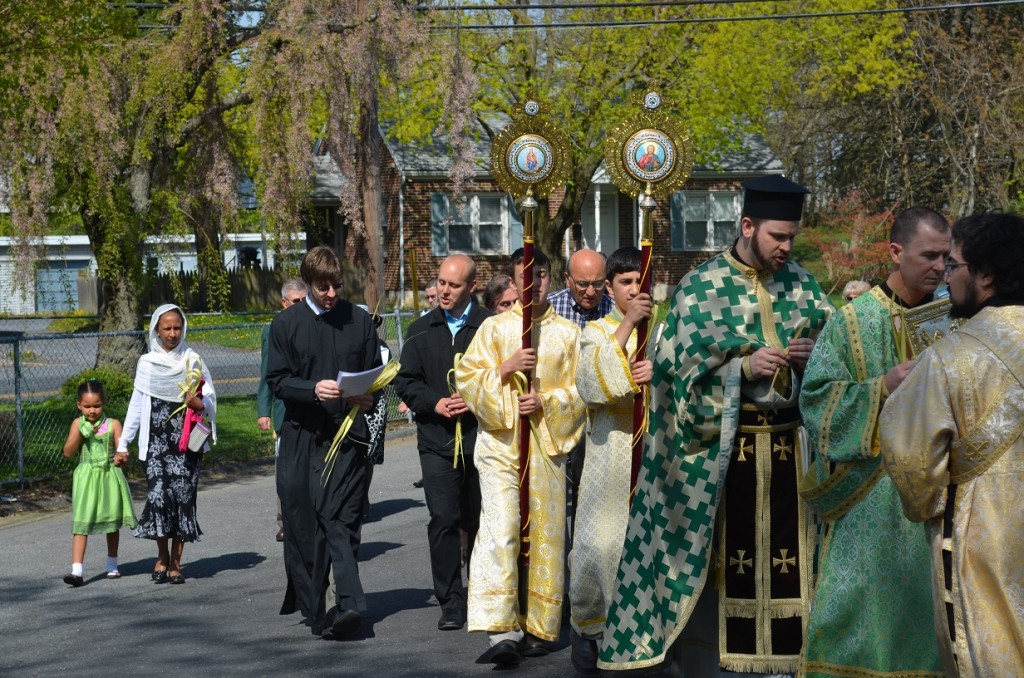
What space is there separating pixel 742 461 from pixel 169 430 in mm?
5043

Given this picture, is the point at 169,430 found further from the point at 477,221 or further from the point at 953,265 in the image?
the point at 477,221

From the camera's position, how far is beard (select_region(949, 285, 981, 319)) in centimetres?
433

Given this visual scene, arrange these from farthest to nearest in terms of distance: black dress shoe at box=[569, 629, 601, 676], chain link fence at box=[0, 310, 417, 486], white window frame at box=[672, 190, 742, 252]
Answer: white window frame at box=[672, 190, 742, 252] → chain link fence at box=[0, 310, 417, 486] → black dress shoe at box=[569, 629, 601, 676]

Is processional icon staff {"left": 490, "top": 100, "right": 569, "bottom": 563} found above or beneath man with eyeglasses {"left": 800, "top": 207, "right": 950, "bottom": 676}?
above

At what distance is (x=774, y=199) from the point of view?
5.76 metres

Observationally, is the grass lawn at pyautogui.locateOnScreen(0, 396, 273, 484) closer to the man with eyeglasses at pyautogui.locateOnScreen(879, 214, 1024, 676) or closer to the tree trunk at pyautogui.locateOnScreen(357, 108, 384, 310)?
the tree trunk at pyautogui.locateOnScreen(357, 108, 384, 310)

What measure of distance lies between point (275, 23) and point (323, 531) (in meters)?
10.1

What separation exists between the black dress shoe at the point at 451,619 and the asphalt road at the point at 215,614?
59 mm

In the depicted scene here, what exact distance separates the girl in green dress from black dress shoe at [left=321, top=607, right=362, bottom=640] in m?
2.44

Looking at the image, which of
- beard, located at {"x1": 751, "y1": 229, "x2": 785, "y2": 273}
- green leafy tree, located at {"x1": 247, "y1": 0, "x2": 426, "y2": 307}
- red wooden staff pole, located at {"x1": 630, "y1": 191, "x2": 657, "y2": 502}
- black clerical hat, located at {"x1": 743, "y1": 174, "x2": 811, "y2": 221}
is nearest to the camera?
black clerical hat, located at {"x1": 743, "y1": 174, "x2": 811, "y2": 221}

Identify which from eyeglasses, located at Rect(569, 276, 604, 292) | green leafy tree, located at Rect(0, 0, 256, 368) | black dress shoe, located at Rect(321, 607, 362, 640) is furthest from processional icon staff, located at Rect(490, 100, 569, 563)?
green leafy tree, located at Rect(0, 0, 256, 368)

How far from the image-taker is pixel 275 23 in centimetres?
1662

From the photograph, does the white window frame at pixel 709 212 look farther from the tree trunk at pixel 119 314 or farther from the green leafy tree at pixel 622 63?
the tree trunk at pixel 119 314

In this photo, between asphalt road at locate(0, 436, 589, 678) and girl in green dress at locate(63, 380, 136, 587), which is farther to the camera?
girl in green dress at locate(63, 380, 136, 587)
